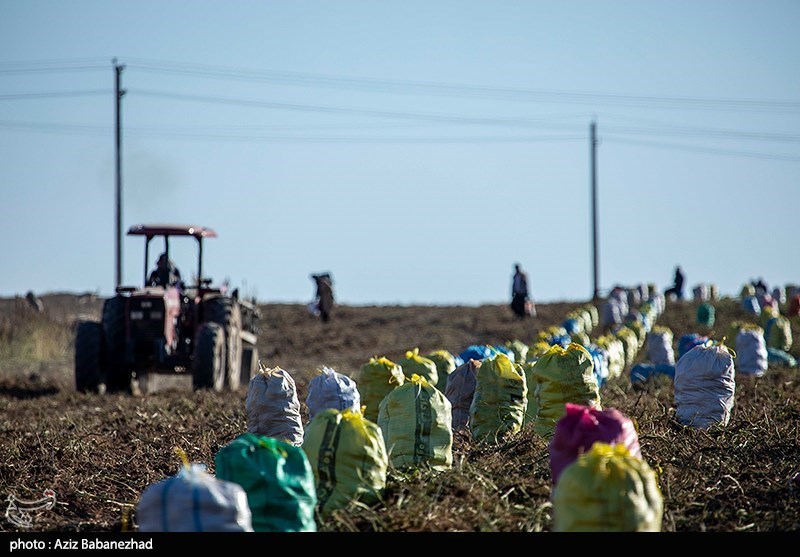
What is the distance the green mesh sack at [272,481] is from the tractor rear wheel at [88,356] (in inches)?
413

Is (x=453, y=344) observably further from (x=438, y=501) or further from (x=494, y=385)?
(x=438, y=501)

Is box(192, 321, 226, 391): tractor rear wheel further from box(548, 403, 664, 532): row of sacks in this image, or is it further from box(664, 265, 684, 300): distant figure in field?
box(664, 265, 684, 300): distant figure in field

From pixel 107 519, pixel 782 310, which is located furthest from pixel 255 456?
pixel 782 310

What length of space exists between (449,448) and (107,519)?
2.19 metres

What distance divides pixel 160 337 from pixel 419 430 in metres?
8.78

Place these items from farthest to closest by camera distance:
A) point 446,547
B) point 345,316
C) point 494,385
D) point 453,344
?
point 345,316 → point 453,344 → point 494,385 → point 446,547

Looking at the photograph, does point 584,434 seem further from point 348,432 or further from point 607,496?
point 348,432

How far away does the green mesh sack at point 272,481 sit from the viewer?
5.66 m

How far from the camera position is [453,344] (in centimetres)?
2688

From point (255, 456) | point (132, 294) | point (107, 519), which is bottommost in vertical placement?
point (107, 519)

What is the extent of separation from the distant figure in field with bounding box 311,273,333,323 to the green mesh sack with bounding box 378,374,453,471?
24.0 m

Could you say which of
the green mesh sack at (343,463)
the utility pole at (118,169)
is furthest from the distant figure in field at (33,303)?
the green mesh sack at (343,463)

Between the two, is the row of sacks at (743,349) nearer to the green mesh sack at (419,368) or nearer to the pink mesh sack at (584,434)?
the green mesh sack at (419,368)

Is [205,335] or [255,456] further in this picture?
[205,335]
